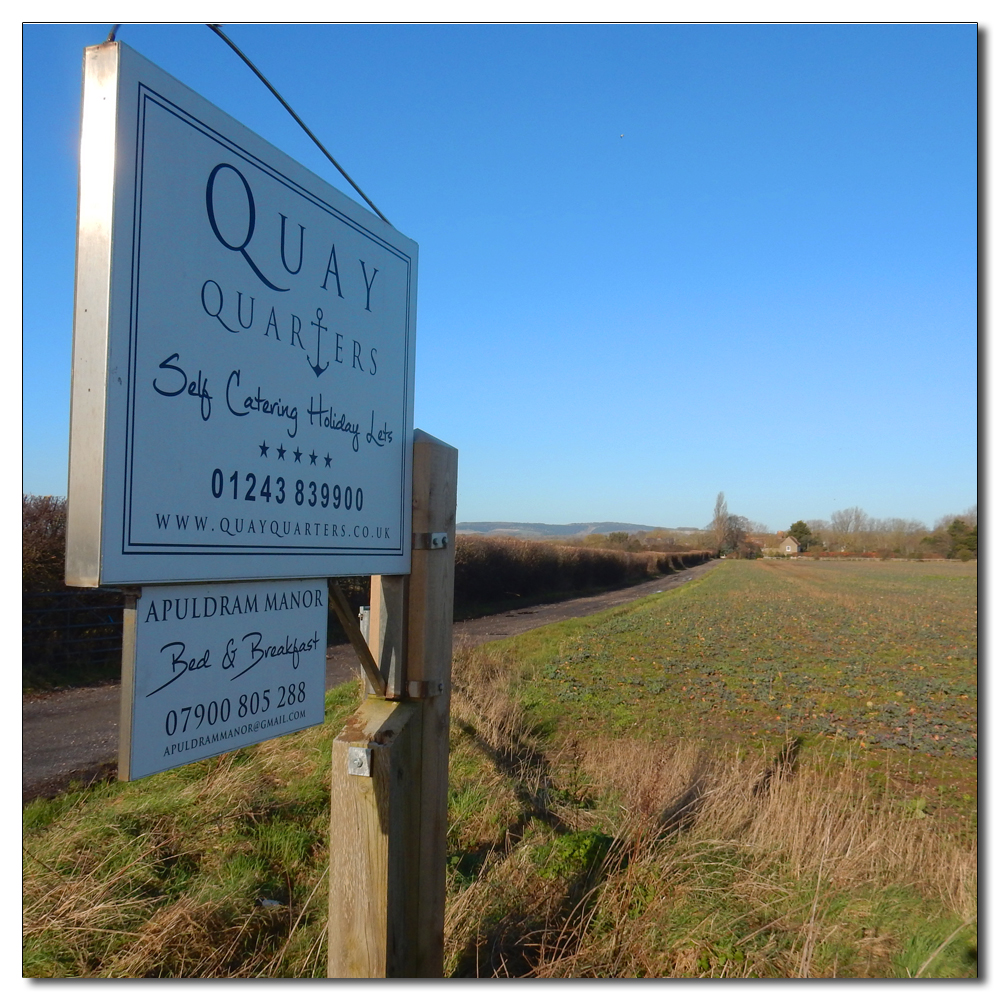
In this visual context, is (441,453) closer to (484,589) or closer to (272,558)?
(272,558)

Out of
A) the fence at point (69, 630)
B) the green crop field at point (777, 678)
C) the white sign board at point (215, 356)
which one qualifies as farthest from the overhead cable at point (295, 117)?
the fence at point (69, 630)

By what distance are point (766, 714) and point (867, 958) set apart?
23.5 ft

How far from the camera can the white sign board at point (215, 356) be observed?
165 cm

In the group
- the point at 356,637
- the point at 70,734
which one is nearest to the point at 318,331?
the point at 356,637

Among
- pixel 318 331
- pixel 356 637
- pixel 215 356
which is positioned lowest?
pixel 356 637

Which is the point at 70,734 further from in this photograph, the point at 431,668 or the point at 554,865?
the point at 431,668

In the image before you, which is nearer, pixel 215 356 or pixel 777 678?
pixel 215 356

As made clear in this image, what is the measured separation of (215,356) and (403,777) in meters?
1.59

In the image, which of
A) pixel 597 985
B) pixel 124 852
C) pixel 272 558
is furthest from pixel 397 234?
pixel 124 852

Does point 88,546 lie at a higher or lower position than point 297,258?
lower

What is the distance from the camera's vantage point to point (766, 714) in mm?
9742

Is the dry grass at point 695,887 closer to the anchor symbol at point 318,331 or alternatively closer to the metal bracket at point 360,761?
the metal bracket at point 360,761

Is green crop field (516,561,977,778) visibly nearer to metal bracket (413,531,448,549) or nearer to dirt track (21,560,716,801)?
dirt track (21,560,716,801)

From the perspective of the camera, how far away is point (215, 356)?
1.93m
